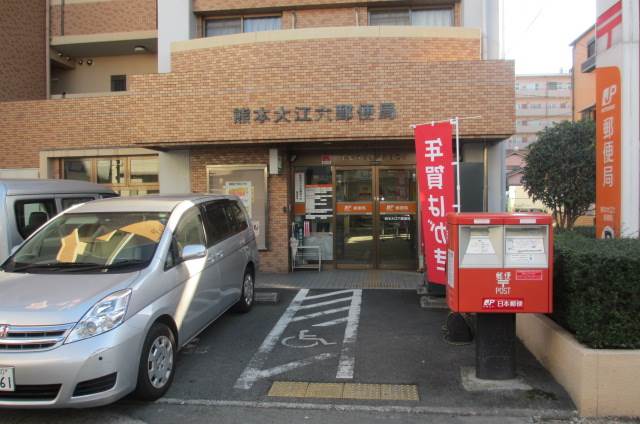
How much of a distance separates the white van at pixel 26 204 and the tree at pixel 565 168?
9.73m

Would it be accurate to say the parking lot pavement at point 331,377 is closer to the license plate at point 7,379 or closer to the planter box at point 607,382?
the planter box at point 607,382

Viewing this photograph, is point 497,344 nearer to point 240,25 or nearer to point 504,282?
point 504,282

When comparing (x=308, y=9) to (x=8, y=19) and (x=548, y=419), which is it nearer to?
(x=8, y=19)

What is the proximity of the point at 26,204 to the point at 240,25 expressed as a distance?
7576 mm

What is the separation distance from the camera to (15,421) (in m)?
4.09

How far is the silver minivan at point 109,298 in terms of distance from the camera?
378 centimetres

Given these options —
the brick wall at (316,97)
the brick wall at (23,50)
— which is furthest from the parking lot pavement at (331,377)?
the brick wall at (23,50)

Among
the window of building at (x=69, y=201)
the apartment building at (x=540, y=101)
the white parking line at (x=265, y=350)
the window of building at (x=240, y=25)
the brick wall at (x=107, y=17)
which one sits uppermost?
the apartment building at (x=540, y=101)

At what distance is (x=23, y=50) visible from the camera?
14836 mm

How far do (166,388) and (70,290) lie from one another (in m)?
1.27

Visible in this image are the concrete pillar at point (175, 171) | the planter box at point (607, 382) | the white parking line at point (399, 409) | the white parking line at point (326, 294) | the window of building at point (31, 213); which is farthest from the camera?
the concrete pillar at point (175, 171)

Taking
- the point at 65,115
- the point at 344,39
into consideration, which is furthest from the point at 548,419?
the point at 65,115

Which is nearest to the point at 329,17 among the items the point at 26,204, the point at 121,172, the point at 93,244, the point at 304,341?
the point at 121,172

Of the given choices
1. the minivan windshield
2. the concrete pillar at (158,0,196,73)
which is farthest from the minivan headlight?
the concrete pillar at (158,0,196,73)
